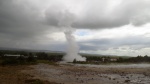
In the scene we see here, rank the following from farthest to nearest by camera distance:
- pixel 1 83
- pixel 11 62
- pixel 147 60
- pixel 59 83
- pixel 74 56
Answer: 1. pixel 147 60
2. pixel 74 56
3. pixel 11 62
4. pixel 59 83
5. pixel 1 83

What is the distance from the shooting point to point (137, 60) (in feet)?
447

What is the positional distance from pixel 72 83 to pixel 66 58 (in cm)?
10039

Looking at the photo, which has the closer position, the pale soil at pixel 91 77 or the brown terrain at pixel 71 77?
the brown terrain at pixel 71 77

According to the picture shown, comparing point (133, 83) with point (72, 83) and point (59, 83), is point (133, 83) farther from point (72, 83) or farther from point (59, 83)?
point (59, 83)

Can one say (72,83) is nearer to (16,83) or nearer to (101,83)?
(101,83)

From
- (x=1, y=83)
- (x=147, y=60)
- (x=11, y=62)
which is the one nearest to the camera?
(x=1, y=83)

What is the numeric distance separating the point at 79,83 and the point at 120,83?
710 centimetres

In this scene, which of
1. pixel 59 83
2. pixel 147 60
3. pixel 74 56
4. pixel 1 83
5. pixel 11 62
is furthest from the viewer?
pixel 147 60

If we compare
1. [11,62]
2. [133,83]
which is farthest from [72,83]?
[11,62]

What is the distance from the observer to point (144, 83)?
118ft

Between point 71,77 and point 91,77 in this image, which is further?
point 91,77

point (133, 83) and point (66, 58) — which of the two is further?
point (66, 58)

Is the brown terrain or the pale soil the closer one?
the brown terrain

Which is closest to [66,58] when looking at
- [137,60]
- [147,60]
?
[137,60]
